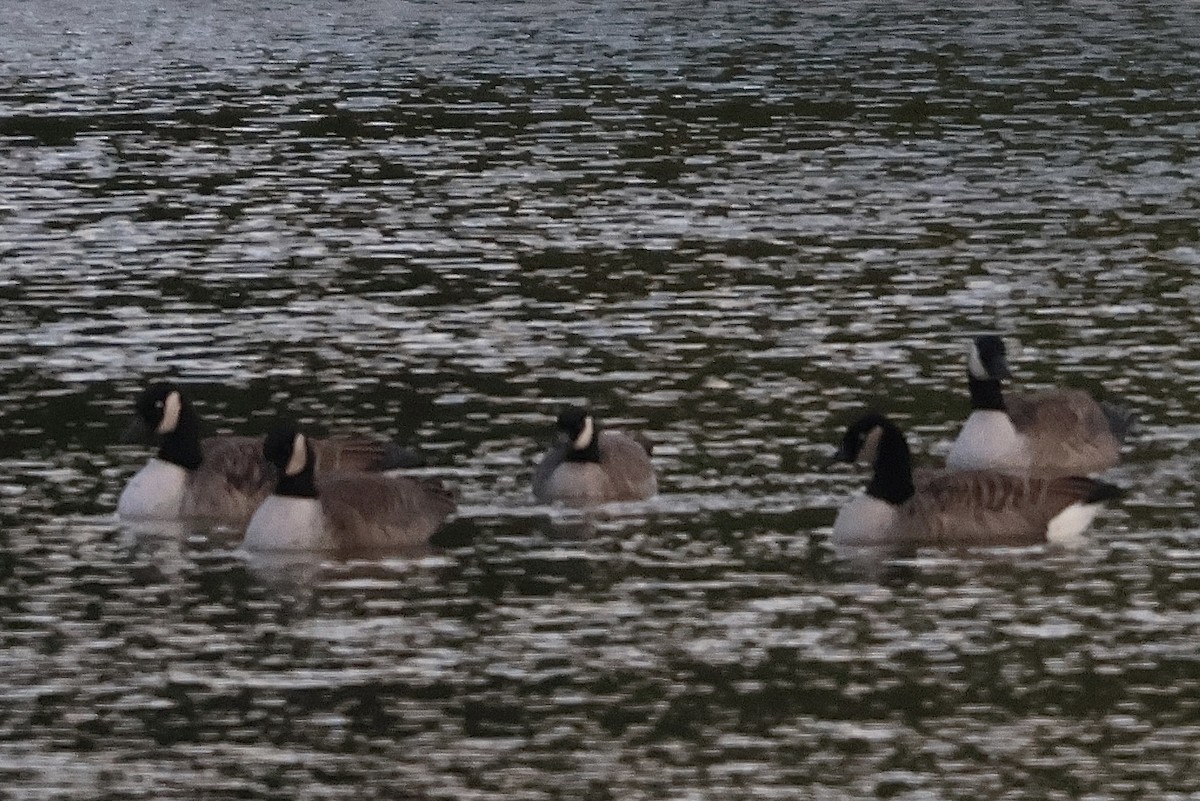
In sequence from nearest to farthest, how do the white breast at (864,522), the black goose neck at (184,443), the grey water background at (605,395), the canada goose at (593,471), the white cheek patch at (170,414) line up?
the grey water background at (605,395), the white breast at (864,522), the canada goose at (593,471), the black goose neck at (184,443), the white cheek patch at (170,414)

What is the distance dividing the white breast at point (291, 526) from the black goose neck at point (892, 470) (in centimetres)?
358

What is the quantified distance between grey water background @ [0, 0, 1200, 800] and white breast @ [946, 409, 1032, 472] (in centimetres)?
43

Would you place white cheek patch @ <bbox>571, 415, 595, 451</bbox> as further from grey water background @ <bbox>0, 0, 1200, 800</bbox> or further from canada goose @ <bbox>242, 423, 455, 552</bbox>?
canada goose @ <bbox>242, 423, 455, 552</bbox>

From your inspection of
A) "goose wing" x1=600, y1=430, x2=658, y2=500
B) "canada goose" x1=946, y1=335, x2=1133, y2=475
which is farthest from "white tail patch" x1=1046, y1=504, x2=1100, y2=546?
"goose wing" x1=600, y1=430, x2=658, y2=500

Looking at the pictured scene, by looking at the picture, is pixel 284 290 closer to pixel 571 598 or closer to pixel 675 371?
pixel 675 371

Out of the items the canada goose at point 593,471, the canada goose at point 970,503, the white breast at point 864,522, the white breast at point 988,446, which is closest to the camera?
the white breast at point 864,522

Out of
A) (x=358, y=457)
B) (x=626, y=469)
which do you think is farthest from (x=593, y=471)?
(x=358, y=457)

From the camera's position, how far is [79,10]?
69.8 m

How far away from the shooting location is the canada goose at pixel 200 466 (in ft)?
69.7

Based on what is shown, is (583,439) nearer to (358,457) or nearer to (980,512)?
(358,457)

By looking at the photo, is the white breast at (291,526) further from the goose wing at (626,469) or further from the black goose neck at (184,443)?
the goose wing at (626,469)

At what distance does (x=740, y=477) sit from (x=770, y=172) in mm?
17725

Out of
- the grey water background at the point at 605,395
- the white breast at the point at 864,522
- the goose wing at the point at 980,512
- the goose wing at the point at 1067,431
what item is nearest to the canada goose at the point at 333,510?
the grey water background at the point at 605,395

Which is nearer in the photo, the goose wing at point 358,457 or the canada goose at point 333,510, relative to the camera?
the canada goose at point 333,510
